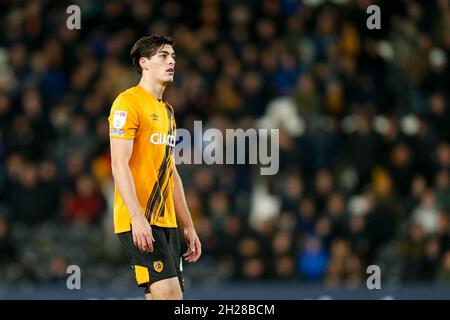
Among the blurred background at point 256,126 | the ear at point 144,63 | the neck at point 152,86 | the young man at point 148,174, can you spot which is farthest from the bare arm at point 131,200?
the blurred background at point 256,126

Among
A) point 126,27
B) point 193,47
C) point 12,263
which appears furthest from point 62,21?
point 12,263

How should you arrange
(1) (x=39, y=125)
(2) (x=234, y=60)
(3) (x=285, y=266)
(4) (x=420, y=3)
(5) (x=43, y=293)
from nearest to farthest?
(5) (x=43, y=293)
(3) (x=285, y=266)
(1) (x=39, y=125)
(2) (x=234, y=60)
(4) (x=420, y=3)

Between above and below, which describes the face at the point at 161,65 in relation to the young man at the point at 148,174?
above

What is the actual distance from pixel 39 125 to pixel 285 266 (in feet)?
12.4

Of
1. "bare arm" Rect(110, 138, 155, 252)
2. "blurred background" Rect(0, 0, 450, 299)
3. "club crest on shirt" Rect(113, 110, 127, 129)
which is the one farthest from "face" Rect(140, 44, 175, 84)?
"blurred background" Rect(0, 0, 450, 299)

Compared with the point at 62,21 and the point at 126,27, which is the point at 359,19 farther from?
the point at 62,21

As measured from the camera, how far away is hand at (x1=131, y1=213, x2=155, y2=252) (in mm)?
6430

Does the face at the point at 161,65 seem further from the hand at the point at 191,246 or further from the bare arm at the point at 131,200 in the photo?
the hand at the point at 191,246

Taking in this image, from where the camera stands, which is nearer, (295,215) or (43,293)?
(43,293)

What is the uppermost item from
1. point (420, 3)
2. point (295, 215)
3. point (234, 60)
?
point (420, 3)

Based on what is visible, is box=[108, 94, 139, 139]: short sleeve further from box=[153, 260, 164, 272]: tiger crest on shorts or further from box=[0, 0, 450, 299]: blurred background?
box=[0, 0, 450, 299]: blurred background

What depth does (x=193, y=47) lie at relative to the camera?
47.6 feet

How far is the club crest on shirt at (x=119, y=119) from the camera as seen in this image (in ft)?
21.7

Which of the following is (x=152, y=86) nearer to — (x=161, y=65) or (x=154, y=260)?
(x=161, y=65)
